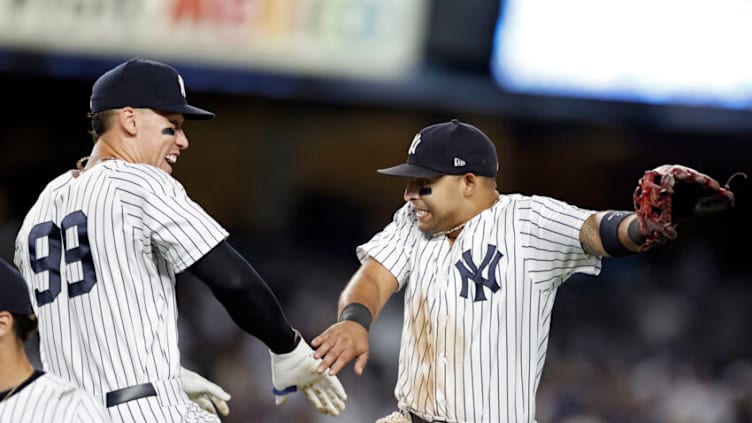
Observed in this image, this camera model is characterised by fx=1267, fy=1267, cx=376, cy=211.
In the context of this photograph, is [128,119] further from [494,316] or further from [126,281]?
[494,316]

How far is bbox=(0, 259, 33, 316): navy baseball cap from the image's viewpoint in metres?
2.87

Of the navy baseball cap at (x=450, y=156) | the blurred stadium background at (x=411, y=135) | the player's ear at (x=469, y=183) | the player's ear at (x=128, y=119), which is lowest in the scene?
the blurred stadium background at (x=411, y=135)

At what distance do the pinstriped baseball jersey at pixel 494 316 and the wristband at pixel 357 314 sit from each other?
0.15 metres

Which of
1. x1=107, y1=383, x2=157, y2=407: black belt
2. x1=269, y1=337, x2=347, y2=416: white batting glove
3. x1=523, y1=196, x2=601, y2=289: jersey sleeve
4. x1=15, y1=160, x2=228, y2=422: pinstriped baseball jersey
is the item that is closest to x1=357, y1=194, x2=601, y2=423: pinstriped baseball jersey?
x1=523, y1=196, x2=601, y2=289: jersey sleeve

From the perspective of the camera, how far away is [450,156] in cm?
372

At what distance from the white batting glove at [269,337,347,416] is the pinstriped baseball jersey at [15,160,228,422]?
1.06 ft

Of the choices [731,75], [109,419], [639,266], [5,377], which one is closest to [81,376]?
[109,419]

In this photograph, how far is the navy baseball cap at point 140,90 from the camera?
3344mm

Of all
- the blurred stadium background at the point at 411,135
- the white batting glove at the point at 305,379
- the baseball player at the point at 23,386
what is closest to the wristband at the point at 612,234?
the white batting glove at the point at 305,379

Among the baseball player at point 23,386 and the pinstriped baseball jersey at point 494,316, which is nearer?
the baseball player at point 23,386

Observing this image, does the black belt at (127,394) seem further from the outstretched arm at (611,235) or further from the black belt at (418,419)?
the outstretched arm at (611,235)

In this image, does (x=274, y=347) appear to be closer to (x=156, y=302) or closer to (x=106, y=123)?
(x=156, y=302)

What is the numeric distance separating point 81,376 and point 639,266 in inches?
353

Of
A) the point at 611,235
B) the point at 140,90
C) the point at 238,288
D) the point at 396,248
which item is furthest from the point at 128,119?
the point at 611,235
